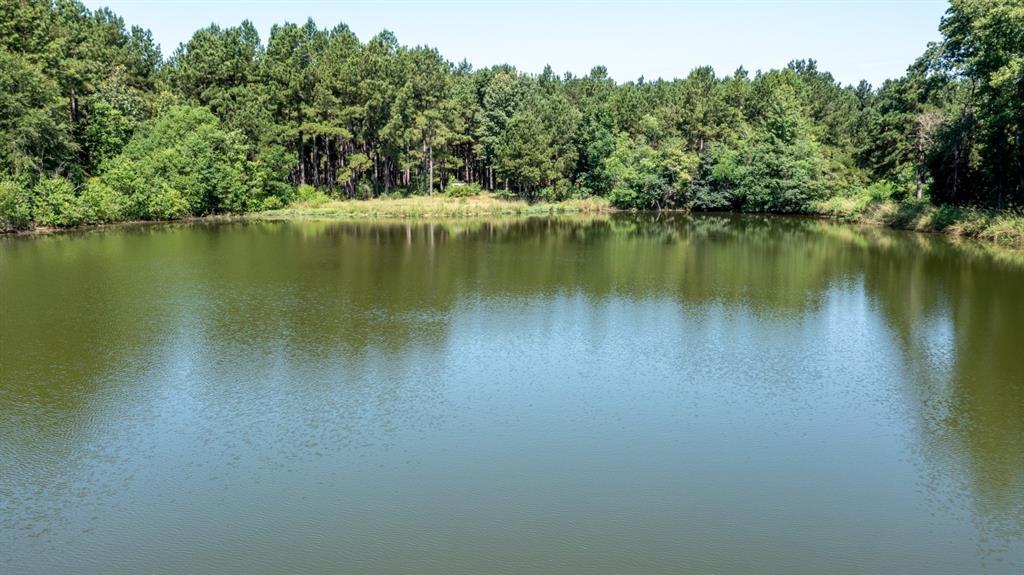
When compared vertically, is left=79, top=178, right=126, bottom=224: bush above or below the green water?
above

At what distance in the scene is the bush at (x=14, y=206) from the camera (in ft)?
120

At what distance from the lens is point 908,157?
1908 inches

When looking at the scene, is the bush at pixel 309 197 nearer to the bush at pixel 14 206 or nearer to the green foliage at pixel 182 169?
the green foliage at pixel 182 169

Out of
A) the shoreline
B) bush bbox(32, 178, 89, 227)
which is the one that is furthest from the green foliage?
bush bbox(32, 178, 89, 227)

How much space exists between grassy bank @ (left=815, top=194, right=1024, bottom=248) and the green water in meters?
13.3

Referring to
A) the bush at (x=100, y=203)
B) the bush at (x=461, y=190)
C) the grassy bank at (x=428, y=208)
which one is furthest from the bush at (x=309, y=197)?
the bush at (x=100, y=203)

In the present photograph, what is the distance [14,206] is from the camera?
3725cm

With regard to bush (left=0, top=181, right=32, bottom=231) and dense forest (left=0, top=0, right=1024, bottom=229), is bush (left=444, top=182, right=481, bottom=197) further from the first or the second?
bush (left=0, top=181, right=32, bottom=231)

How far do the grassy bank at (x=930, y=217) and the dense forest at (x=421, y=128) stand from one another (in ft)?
5.95

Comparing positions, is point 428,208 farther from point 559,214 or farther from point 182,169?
point 182,169

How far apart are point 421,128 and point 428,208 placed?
7508 mm

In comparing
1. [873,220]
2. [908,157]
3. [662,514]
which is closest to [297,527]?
[662,514]

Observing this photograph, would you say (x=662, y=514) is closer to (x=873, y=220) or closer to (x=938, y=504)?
(x=938, y=504)

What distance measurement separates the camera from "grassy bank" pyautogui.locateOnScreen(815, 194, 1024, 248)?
3550 centimetres
